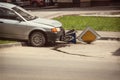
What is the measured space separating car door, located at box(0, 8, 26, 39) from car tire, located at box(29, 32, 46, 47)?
409 millimetres

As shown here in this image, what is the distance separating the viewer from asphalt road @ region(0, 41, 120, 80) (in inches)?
320

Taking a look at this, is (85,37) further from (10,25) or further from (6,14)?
(6,14)

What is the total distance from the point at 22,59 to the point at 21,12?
389 cm

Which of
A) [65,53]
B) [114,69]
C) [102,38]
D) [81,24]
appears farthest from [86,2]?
[114,69]

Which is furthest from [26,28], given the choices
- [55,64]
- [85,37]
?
[55,64]

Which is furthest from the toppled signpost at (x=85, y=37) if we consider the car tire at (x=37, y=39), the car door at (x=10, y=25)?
the car door at (x=10, y=25)

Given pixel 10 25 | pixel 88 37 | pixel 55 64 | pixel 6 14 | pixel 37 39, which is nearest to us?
pixel 55 64

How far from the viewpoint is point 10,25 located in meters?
13.3

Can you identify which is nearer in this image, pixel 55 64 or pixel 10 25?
pixel 55 64

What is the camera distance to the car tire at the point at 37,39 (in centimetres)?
1309

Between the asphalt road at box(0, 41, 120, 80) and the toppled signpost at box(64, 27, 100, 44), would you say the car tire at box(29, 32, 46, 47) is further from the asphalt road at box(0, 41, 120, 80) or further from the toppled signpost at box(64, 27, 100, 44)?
the toppled signpost at box(64, 27, 100, 44)

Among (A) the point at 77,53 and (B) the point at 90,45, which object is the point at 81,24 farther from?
(A) the point at 77,53

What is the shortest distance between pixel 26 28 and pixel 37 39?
567 millimetres

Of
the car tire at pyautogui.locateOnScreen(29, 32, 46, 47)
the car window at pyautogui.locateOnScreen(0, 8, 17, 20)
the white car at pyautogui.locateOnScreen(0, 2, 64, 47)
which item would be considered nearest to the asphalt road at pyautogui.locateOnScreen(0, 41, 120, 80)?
the car tire at pyautogui.locateOnScreen(29, 32, 46, 47)
